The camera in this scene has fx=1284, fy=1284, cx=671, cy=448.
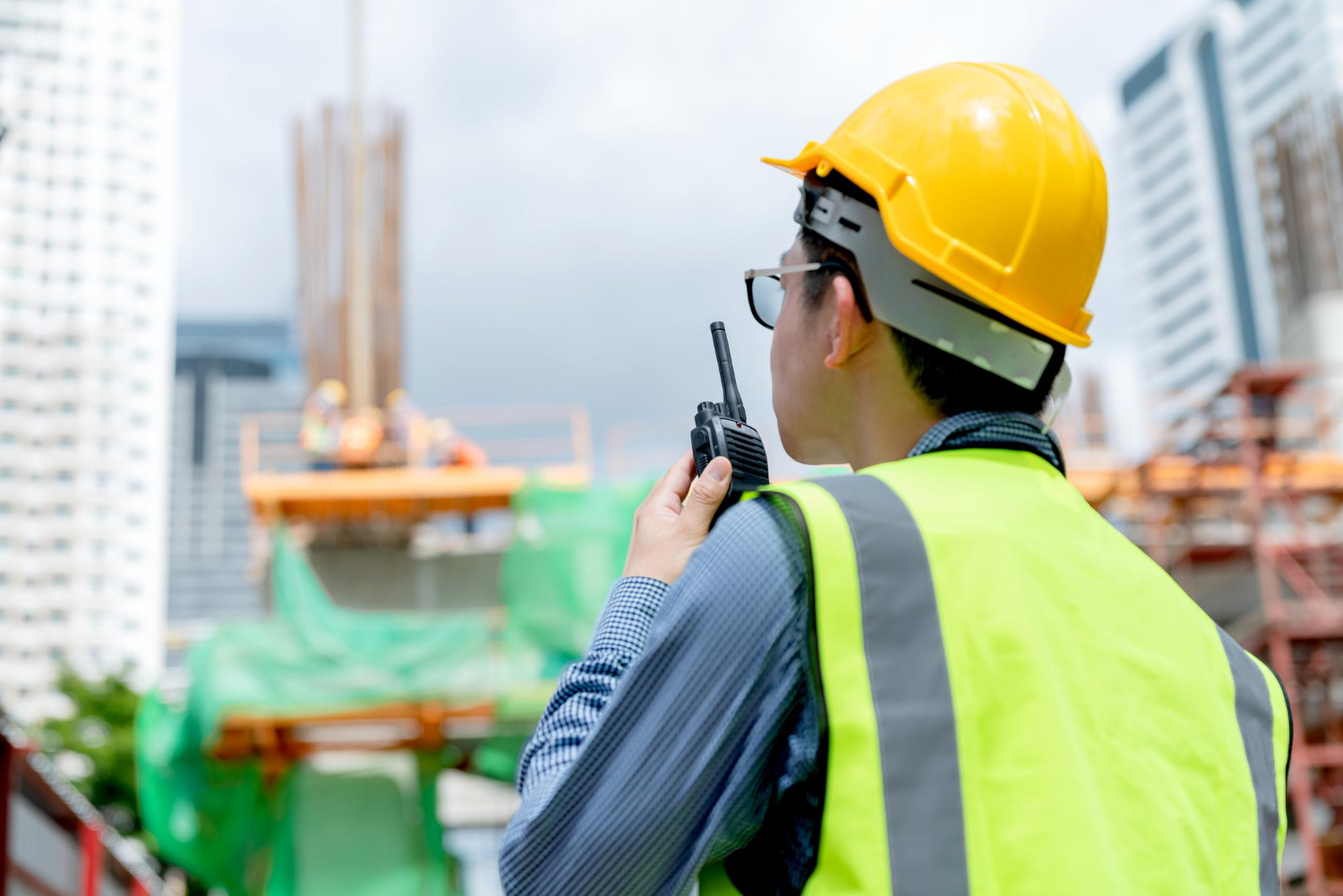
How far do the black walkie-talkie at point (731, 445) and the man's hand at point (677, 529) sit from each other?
2cm

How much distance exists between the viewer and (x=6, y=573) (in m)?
91.9

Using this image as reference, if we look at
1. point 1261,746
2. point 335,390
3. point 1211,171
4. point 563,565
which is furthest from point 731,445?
point 1211,171

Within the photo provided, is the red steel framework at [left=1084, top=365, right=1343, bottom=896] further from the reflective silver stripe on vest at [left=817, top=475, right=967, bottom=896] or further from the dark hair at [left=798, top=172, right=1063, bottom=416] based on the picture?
the reflective silver stripe on vest at [left=817, top=475, right=967, bottom=896]

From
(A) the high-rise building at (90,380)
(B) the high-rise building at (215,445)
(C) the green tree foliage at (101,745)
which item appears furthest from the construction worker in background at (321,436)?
→ (B) the high-rise building at (215,445)

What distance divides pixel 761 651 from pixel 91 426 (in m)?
88.0

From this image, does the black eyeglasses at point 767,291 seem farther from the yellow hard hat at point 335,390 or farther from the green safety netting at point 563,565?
the yellow hard hat at point 335,390

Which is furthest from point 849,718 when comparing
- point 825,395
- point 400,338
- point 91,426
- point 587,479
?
point 91,426

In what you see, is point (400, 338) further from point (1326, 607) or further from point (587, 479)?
point (1326, 607)

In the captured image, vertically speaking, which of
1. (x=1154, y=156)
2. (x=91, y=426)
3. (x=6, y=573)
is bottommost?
(x=6, y=573)

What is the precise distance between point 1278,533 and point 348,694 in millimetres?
15296

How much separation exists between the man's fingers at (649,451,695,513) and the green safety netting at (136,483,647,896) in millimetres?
11275

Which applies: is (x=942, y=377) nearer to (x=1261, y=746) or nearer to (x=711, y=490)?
(x=711, y=490)

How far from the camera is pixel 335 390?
22625mm

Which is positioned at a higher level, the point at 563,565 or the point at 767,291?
the point at 767,291
